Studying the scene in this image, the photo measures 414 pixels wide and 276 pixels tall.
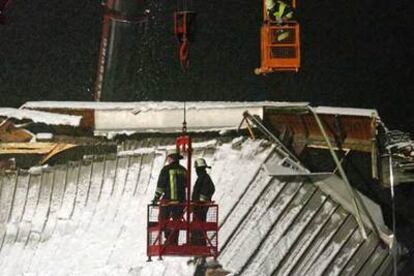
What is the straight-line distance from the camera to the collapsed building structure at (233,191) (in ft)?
50.0

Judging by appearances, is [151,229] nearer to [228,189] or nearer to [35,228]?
[228,189]

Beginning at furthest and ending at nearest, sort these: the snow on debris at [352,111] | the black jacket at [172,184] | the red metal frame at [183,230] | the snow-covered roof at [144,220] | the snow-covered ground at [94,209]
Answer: the snow on debris at [352,111] < the snow-covered ground at [94,209] < the snow-covered roof at [144,220] < the black jacket at [172,184] < the red metal frame at [183,230]

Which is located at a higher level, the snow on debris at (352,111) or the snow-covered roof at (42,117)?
the snow on debris at (352,111)

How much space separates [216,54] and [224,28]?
33.7 inches

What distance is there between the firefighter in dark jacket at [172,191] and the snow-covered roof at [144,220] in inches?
59.1

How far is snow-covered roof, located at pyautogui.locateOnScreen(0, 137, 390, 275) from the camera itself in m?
15.1

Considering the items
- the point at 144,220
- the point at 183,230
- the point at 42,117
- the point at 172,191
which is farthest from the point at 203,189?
the point at 42,117

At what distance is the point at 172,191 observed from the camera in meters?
13.7

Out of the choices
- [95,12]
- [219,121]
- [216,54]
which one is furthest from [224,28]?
[219,121]

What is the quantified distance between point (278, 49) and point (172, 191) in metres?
4.75

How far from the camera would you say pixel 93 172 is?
1820 centimetres

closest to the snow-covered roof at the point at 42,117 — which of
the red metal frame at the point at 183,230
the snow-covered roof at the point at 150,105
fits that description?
the snow-covered roof at the point at 150,105

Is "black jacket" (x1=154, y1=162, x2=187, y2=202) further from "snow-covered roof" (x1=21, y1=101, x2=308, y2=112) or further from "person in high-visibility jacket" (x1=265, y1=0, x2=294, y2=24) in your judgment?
"person in high-visibility jacket" (x1=265, y1=0, x2=294, y2=24)

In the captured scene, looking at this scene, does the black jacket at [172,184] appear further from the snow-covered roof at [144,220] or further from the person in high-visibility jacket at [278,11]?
the person in high-visibility jacket at [278,11]
